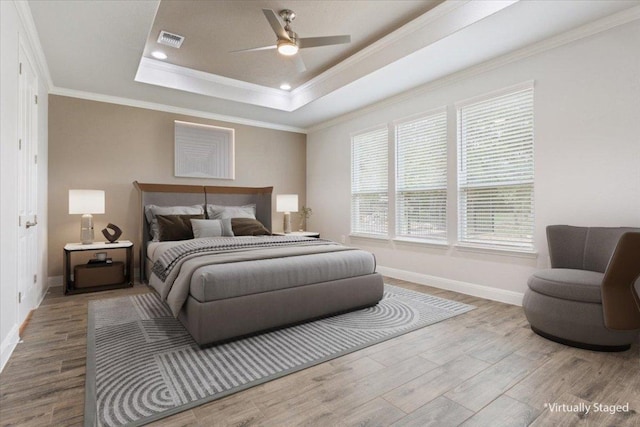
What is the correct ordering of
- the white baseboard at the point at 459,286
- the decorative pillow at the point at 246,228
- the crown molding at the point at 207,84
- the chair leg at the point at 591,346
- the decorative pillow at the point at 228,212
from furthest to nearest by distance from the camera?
the decorative pillow at the point at 228,212 < the decorative pillow at the point at 246,228 < the crown molding at the point at 207,84 < the white baseboard at the point at 459,286 < the chair leg at the point at 591,346

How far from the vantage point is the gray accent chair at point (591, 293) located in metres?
2.18

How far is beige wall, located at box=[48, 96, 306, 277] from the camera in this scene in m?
4.27

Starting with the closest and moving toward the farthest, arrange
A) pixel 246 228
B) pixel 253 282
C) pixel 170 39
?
pixel 253 282, pixel 170 39, pixel 246 228

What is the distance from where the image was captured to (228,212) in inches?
196

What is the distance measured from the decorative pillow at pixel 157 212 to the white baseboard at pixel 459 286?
2953 millimetres

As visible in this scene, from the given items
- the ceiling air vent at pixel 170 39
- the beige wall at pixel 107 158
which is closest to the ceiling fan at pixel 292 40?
the ceiling air vent at pixel 170 39

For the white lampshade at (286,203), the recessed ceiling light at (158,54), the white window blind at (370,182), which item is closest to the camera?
the recessed ceiling light at (158,54)

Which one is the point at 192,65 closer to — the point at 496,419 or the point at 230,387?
the point at 230,387

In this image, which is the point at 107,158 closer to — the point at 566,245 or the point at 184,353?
the point at 184,353

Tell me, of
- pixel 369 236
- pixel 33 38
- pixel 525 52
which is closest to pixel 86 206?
pixel 33 38

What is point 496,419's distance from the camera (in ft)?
5.23

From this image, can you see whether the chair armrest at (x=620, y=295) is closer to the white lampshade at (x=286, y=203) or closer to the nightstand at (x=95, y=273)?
the white lampshade at (x=286, y=203)

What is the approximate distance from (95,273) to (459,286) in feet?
14.6

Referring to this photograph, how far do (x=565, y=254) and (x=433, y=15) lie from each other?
2.45m
